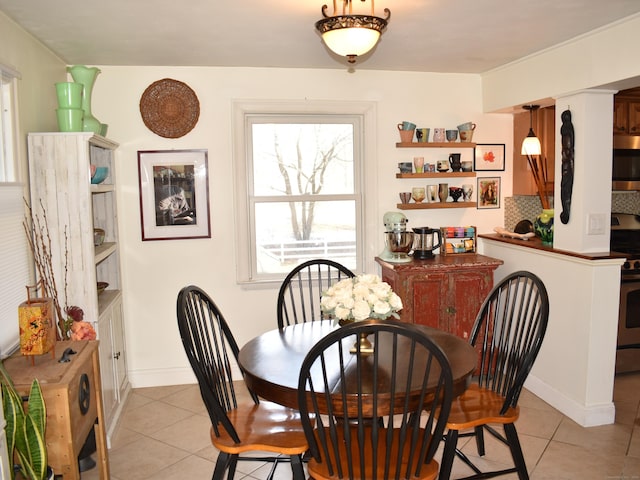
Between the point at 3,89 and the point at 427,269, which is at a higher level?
the point at 3,89

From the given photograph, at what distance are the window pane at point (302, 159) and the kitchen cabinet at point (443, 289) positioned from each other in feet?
2.79

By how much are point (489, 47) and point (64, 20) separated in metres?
2.51

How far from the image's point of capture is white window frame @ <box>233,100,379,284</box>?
4.04 m

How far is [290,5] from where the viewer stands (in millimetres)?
2631

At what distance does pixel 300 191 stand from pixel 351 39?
2.02m

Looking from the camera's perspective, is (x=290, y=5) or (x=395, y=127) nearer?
(x=290, y=5)

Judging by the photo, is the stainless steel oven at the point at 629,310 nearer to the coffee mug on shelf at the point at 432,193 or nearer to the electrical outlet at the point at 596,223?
the electrical outlet at the point at 596,223

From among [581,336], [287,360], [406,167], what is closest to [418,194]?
[406,167]

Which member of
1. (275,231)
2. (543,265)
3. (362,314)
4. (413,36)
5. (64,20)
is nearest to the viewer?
(362,314)

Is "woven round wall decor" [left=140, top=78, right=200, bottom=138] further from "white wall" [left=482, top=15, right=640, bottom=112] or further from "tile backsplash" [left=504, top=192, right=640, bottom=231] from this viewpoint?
"tile backsplash" [left=504, top=192, right=640, bottom=231]

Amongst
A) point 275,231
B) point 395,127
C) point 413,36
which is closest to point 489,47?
point 413,36

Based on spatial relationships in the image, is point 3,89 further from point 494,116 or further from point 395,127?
point 494,116

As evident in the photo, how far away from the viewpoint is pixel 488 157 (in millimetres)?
4430

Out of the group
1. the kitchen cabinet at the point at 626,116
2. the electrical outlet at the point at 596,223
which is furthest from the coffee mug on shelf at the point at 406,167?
the kitchen cabinet at the point at 626,116
